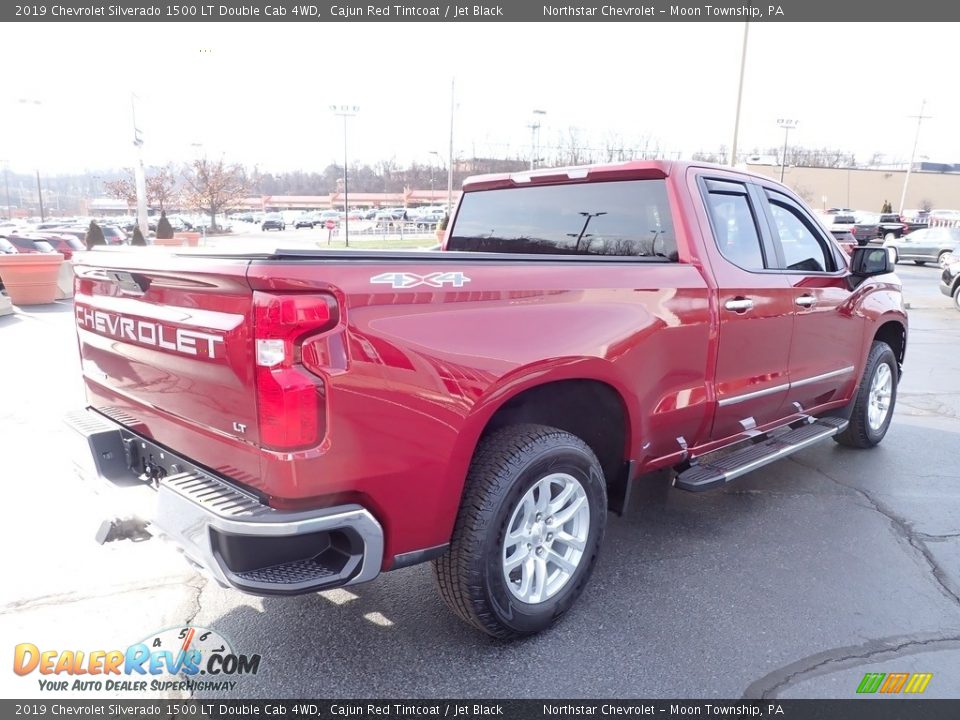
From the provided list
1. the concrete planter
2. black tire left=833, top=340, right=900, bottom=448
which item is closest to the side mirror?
black tire left=833, top=340, right=900, bottom=448

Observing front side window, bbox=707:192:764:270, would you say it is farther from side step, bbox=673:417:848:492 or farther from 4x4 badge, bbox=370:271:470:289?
4x4 badge, bbox=370:271:470:289

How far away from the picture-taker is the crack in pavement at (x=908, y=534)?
346 centimetres

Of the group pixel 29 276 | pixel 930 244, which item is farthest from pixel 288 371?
pixel 930 244

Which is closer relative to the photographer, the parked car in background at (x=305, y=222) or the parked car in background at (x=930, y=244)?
the parked car in background at (x=930, y=244)

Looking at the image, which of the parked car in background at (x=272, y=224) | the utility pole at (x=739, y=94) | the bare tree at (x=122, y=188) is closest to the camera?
the utility pole at (x=739, y=94)

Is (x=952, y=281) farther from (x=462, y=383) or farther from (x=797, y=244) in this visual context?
(x=462, y=383)

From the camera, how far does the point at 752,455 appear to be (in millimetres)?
3957

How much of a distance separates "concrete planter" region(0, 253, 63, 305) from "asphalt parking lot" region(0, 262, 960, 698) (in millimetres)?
11143

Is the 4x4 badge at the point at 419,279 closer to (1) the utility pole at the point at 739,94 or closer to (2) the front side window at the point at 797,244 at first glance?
(2) the front side window at the point at 797,244

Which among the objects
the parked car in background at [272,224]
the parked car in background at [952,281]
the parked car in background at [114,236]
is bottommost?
the parked car in background at [272,224]

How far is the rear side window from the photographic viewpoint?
3693mm

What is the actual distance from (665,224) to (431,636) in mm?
2352

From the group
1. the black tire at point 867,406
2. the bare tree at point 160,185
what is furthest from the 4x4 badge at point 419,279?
the bare tree at point 160,185

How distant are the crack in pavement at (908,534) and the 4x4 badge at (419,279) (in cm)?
290
